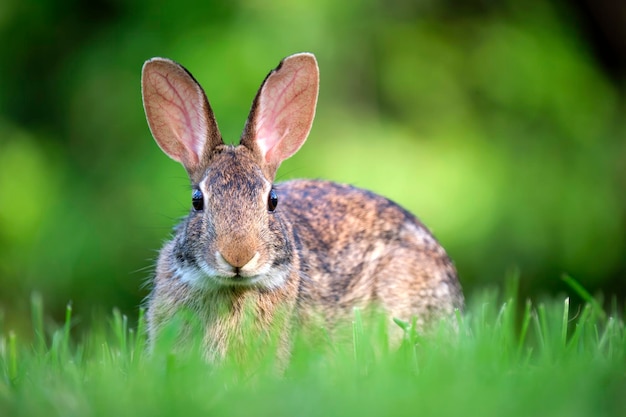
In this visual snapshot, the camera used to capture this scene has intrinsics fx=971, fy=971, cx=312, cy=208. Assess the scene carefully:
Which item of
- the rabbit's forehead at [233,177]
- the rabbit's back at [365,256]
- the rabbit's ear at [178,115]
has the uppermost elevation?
the rabbit's ear at [178,115]

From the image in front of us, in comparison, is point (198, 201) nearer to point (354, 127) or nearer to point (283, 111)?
point (283, 111)

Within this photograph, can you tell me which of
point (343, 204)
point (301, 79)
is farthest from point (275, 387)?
point (343, 204)

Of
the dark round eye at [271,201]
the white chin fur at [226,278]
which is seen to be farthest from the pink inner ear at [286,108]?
the white chin fur at [226,278]

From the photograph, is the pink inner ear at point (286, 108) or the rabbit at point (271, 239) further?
the pink inner ear at point (286, 108)

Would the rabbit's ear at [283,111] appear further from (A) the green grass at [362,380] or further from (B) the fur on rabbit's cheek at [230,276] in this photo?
(A) the green grass at [362,380]

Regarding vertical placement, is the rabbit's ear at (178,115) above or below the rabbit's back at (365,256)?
above

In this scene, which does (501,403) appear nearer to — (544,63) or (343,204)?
(343,204)

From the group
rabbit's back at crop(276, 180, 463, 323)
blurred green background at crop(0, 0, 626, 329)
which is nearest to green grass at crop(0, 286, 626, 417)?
rabbit's back at crop(276, 180, 463, 323)
